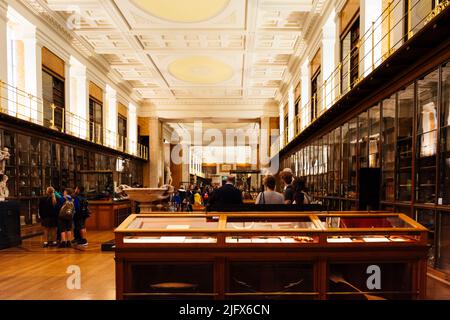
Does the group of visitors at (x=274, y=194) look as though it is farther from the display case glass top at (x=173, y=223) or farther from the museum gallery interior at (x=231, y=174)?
the display case glass top at (x=173, y=223)

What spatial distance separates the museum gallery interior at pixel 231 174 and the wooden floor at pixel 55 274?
1.6 inches

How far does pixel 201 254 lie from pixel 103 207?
342 inches

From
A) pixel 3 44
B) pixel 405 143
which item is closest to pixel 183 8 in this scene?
pixel 3 44

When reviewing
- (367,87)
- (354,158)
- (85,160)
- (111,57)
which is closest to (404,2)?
(367,87)

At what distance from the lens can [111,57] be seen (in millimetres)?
16859

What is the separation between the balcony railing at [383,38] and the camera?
6201mm

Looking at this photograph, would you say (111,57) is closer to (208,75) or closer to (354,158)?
(208,75)

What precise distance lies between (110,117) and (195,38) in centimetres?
729

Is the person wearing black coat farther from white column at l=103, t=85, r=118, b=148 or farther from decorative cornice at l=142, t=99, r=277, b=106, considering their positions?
decorative cornice at l=142, t=99, r=277, b=106

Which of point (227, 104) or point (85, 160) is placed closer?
point (85, 160)

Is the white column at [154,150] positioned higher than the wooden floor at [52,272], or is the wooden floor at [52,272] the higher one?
the white column at [154,150]

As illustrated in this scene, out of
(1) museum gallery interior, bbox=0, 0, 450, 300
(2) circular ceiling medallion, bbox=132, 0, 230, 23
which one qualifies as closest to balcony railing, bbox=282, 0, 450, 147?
(1) museum gallery interior, bbox=0, 0, 450, 300

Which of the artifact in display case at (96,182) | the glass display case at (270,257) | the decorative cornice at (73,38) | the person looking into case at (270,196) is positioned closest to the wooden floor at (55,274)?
the glass display case at (270,257)
